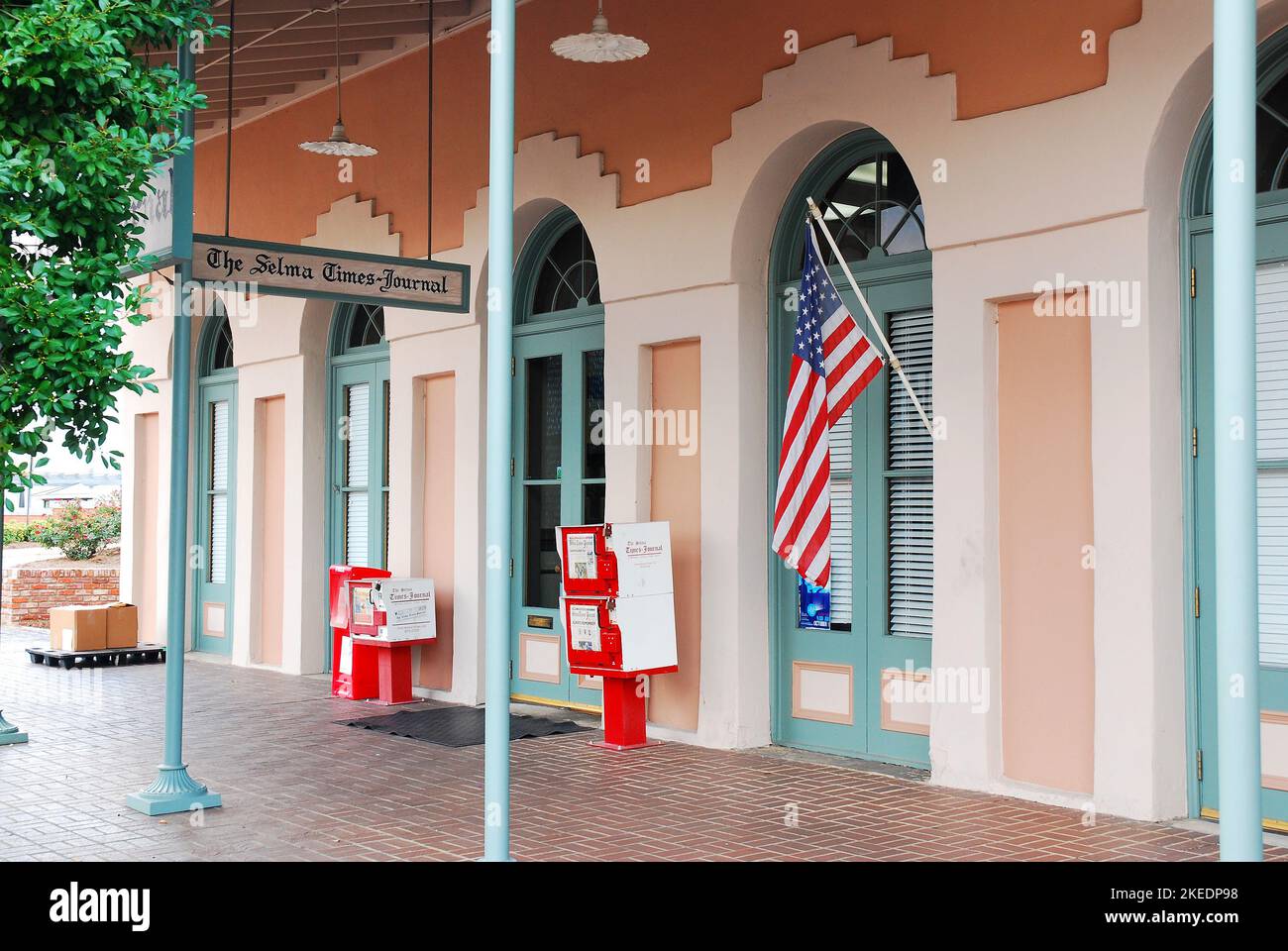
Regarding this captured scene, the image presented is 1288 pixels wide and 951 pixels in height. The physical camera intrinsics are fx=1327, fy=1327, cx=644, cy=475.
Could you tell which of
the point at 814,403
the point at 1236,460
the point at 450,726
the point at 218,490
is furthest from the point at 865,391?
the point at 218,490

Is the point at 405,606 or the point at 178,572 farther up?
the point at 178,572

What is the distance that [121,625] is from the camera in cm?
1460

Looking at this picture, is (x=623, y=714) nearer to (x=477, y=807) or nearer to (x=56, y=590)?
(x=477, y=807)

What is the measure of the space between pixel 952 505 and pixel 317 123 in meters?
8.51

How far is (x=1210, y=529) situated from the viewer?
6566mm

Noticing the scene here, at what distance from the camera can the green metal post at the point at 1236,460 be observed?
138 inches

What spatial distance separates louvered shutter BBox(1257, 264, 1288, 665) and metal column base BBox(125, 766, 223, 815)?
5.39 m

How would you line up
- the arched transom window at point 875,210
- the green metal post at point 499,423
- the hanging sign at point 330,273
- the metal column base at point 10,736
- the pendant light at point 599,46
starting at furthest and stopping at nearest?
the metal column base at point 10,736 < the arched transom window at point 875,210 < the hanging sign at point 330,273 < the pendant light at point 599,46 < the green metal post at point 499,423

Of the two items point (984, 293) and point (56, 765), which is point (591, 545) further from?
point (56, 765)

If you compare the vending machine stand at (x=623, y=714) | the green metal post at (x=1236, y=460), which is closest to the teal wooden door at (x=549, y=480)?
the vending machine stand at (x=623, y=714)

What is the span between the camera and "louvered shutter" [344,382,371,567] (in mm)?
12773

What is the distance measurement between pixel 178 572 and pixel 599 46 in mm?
3821

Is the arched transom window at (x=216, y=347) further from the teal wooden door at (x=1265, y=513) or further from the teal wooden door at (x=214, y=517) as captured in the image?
the teal wooden door at (x=1265, y=513)

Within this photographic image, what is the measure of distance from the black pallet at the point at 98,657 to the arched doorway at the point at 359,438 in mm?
2936
